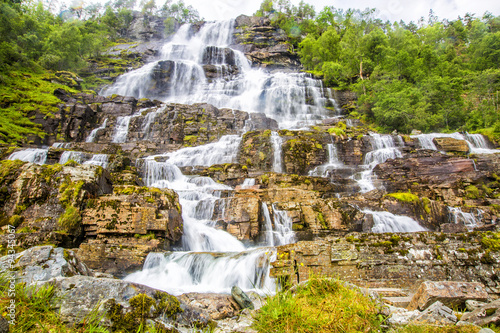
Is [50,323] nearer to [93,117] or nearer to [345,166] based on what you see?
[345,166]

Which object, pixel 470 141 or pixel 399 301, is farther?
pixel 470 141

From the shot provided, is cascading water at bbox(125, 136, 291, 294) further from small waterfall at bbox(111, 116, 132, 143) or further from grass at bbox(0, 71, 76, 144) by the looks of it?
grass at bbox(0, 71, 76, 144)

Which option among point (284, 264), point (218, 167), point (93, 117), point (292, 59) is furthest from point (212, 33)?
point (284, 264)

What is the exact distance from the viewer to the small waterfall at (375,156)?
66.6ft

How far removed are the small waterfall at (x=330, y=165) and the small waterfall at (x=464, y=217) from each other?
8718 millimetres

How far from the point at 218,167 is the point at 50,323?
1815 cm

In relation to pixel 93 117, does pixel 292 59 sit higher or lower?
higher

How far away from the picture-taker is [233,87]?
42.7 meters

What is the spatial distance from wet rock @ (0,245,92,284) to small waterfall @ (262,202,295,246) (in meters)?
9.14

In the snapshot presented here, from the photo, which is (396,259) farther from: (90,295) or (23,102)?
(23,102)

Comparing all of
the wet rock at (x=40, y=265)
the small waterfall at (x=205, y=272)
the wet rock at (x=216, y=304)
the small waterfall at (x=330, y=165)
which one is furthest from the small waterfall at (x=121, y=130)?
the wet rock at (x=40, y=265)

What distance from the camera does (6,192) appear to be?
10516mm

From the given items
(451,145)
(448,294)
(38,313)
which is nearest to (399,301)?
(448,294)

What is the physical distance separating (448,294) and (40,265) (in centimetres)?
602
